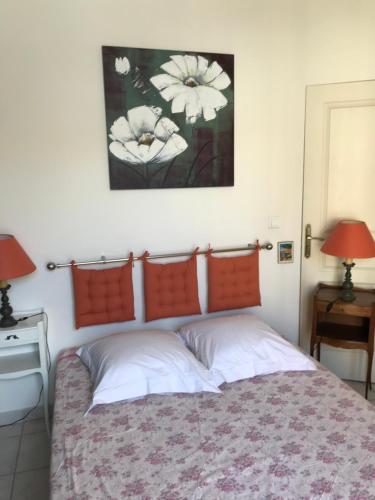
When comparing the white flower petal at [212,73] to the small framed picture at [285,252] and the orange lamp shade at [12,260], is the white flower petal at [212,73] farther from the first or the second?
the orange lamp shade at [12,260]

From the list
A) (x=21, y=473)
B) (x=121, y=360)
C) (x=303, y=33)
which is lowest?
(x=21, y=473)

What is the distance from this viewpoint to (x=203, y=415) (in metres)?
1.86

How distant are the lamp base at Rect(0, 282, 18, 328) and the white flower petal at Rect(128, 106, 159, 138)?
1.19 m

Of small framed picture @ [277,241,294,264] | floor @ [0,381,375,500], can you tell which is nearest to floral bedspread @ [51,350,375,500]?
floor @ [0,381,375,500]

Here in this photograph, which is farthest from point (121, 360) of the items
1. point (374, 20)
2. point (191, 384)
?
point (374, 20)

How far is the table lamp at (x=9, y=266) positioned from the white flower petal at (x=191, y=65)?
4.73 ft

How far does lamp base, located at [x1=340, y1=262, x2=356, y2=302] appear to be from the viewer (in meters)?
2.67

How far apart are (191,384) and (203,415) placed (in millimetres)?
216

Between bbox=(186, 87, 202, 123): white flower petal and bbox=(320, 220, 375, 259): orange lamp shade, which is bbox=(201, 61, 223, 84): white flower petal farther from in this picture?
bbox=(320, 220, 375, 259): orange lamp shade

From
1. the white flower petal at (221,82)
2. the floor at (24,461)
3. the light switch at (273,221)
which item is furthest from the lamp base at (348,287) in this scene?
the floor at (24,461)

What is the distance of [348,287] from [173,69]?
5.81 ft

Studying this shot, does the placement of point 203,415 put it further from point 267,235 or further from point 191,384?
point 267,235

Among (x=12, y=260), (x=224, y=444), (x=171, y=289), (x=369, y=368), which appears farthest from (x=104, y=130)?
(x=369, y=368)

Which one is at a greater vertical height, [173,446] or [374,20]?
[374,20]
